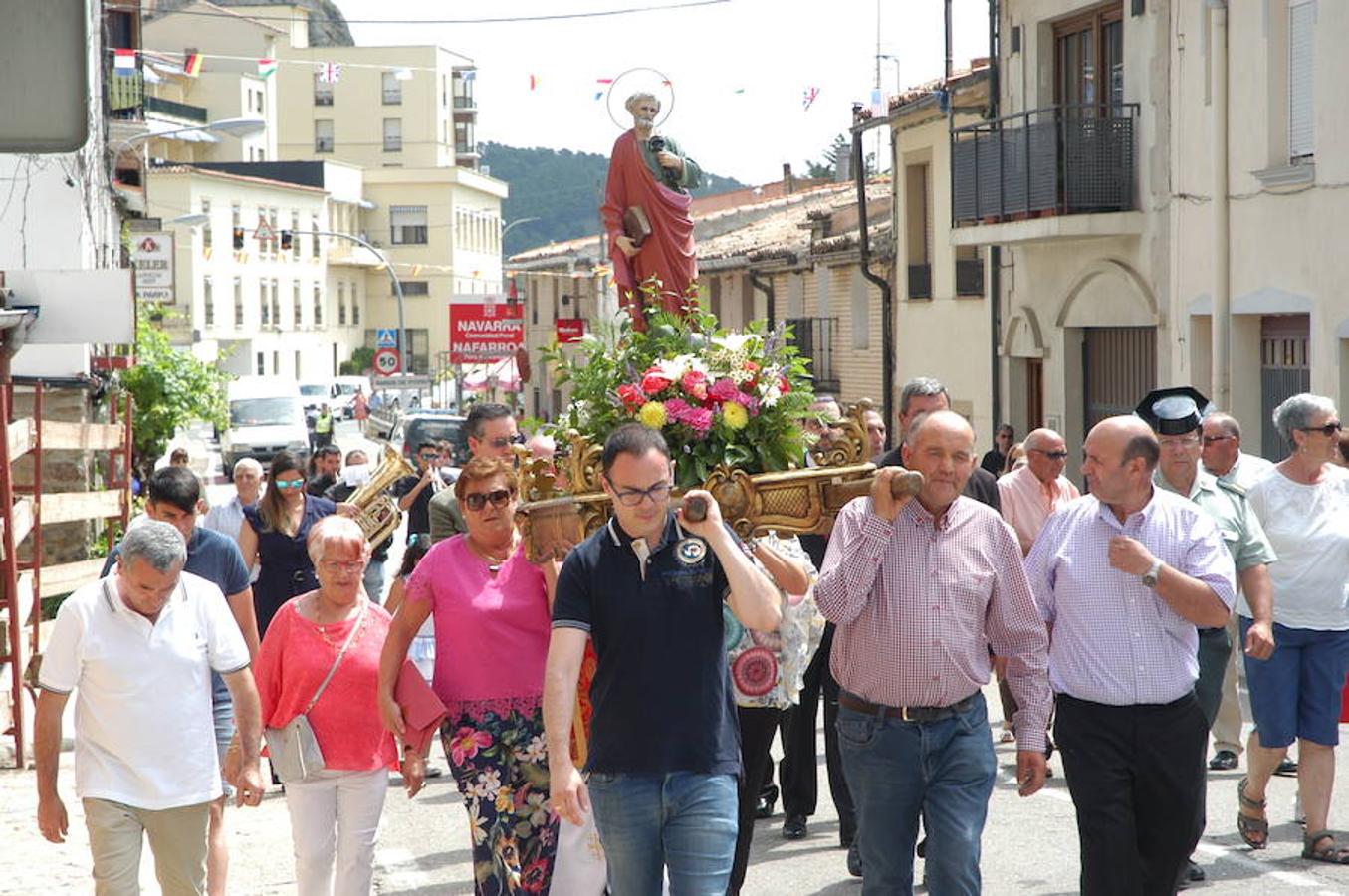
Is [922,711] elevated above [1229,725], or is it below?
above

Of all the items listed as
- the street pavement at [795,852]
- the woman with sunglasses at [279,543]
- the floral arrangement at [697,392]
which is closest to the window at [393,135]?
the woman with sunglasses at [279,543]

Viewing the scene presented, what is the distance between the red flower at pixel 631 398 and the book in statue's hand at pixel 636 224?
8.62 feet

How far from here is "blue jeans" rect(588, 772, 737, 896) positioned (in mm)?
5801

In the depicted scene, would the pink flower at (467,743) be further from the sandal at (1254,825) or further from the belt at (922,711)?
the sandal at (1254,825)

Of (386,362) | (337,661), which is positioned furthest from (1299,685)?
(386,362)

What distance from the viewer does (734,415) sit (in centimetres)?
760

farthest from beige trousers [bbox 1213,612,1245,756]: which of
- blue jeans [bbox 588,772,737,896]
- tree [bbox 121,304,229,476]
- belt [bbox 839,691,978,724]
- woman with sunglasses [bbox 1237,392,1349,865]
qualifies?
tree [bbox 121,304,229,476]

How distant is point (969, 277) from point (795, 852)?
2004 cm

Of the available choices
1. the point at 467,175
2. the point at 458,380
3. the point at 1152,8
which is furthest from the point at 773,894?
the point at 467,175

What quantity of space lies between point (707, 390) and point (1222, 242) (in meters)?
13.0

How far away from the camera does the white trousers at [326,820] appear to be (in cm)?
737

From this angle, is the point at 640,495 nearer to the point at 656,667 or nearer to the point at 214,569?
the point at 656,667

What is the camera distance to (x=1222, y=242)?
1945 cm

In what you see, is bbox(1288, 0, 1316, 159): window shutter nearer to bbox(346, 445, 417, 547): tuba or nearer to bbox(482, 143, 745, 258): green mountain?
bbox(346, 445, 417, 547): tuba
